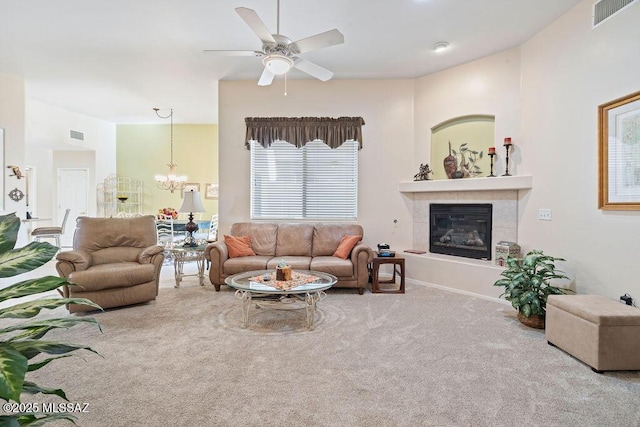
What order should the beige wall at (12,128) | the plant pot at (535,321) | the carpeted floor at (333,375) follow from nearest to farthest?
the carpeted floor at (333,375) → the plant pot at (535,321) → the beige wall at (12,128)

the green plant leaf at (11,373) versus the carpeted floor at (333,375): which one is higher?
the green plant leaf at (11,373)

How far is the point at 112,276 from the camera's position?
3631mm

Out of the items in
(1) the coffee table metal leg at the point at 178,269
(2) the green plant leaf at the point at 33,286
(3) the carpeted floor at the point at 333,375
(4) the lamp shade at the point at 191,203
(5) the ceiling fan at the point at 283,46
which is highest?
(5) the ceiling fan at the point at 283,46

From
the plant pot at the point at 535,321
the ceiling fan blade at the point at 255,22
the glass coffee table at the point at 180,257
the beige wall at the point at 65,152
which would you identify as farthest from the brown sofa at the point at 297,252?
the beige wall at the point at 65,152

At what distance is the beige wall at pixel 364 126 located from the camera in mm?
5332

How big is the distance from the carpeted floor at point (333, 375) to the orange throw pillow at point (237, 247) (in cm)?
119

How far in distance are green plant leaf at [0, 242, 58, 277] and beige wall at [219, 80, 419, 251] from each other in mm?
4523

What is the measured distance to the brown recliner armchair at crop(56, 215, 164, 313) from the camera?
3580mm

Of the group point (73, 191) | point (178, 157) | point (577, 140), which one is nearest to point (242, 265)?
point (577, 140)

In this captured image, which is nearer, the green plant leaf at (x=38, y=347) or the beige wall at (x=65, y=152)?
the green plant leaf at (x=38, y=347)

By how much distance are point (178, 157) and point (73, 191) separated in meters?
2.68

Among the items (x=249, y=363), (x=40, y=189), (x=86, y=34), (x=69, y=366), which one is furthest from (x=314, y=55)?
(x=40, y=189)

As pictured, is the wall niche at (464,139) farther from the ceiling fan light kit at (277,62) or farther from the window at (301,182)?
the ceiling fan light kit at (277,62)

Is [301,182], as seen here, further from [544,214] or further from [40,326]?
[40,326]
